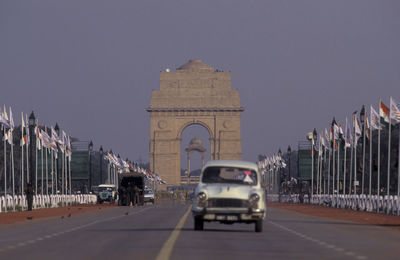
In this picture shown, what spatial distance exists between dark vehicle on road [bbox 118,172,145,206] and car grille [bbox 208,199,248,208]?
5307 centimetres

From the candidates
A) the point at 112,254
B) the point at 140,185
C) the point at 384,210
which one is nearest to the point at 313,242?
the point at 112,254

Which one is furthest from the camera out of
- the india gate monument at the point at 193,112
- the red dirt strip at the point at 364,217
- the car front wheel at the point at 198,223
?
the india gate monument at the point at 193,112

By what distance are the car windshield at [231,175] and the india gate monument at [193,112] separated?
13661 centimetres

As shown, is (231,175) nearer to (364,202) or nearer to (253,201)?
(253,201)

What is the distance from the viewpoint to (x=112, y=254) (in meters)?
18.9

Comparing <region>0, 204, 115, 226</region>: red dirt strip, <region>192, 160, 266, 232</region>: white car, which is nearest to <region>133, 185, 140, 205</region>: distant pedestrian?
<region>0, 204, 115, 226</region>: red dirt strip

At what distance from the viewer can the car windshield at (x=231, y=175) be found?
28.3m

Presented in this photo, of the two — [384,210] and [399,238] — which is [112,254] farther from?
[384,210]

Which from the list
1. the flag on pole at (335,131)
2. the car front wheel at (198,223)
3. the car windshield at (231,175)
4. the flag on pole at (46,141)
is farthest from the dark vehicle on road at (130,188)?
the car windshield at (231,175)

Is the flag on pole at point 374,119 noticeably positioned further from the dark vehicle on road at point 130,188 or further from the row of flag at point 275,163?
the row of flag at point 275,163

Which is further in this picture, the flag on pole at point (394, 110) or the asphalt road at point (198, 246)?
the flag on pole at point (394, 110)

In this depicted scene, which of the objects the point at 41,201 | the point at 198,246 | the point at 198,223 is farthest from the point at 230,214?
the point at 41,201

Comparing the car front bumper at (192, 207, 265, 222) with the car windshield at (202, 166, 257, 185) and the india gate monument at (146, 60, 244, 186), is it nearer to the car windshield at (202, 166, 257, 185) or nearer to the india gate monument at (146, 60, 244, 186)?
the car windshield at (202, 166, 257, 185)

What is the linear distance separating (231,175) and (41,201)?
146 feet
